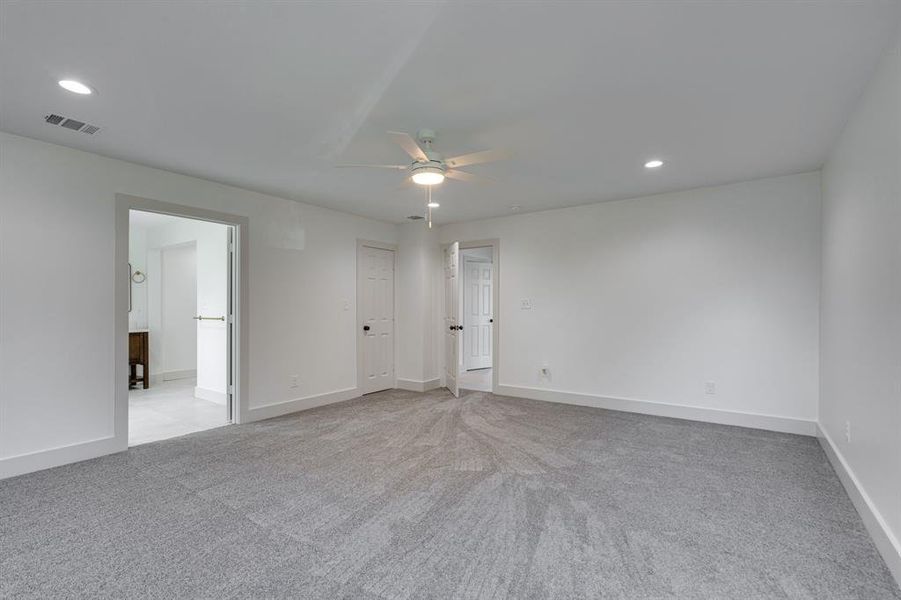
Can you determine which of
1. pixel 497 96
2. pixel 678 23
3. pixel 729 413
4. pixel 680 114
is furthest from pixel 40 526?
pixel 729 413

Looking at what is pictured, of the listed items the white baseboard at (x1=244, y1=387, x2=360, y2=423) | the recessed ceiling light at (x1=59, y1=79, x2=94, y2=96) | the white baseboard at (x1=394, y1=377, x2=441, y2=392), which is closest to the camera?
the recessed ceiling light at (x1=59, y1=79, x2=94, y2=96)

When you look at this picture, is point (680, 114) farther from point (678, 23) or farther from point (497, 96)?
point (497, 96)

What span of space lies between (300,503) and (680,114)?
352cm

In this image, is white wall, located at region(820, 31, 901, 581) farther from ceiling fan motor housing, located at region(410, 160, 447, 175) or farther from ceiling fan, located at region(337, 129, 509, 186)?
ceiling fan motor housing, located at region(410, 160, 447, 175)

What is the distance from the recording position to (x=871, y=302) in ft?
7.83

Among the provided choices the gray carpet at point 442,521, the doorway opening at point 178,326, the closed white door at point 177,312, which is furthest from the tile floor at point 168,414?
the closed white door at point 177,312

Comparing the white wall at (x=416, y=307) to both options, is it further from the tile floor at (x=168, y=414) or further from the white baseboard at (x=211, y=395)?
the tile floor at (x=168, y=414)

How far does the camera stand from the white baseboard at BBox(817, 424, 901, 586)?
193 centimetres

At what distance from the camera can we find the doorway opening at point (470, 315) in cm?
592

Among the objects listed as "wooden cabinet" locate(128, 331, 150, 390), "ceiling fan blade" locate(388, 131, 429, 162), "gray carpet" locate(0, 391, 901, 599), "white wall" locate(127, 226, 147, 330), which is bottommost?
"gray carpet" locate(0, 391, 901, 599)

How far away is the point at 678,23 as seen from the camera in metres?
1.85

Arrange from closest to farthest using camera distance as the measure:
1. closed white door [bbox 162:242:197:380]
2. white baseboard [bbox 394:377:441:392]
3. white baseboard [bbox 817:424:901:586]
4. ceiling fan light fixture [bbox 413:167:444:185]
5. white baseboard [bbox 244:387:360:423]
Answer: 1. white baseboard [bbox 817:424:901:586]
2. ceiling fan light fixture [bbox 413:167:444:185]
3. white baseboard [bbox 244:387:360:423]
4. white baseboard [bbox 394:377:441:392]
5. closed white door [bbox 162:242:197:380]

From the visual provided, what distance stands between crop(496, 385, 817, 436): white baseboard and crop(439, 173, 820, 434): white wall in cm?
2

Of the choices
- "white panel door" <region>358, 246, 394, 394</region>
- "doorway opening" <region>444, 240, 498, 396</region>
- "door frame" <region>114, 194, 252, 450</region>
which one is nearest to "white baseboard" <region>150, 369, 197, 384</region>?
"door frame" <region>114, 194, 252, 450</region>
